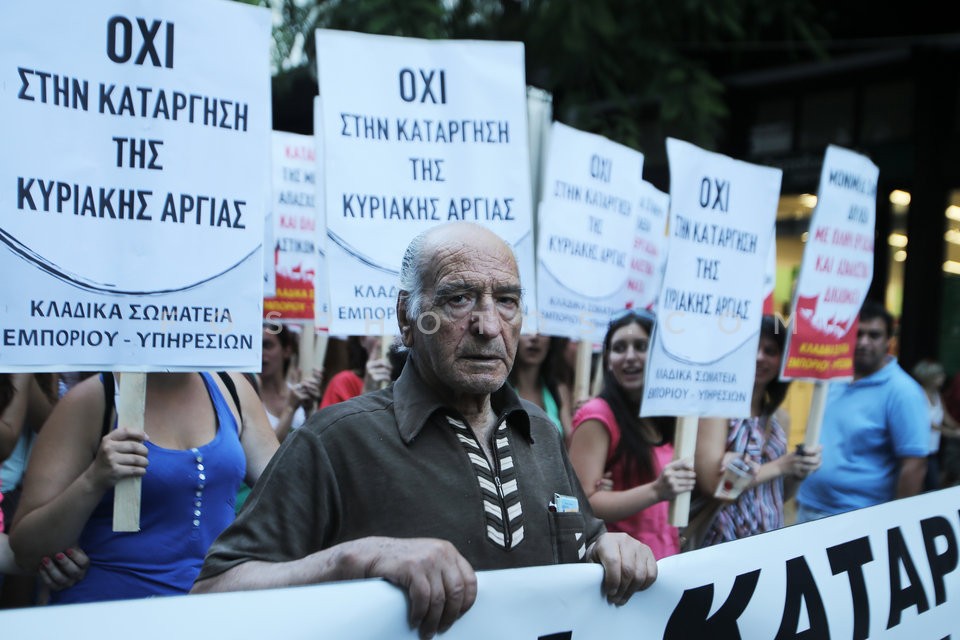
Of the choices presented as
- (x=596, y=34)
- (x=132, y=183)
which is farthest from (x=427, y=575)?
(x=596, y=34)

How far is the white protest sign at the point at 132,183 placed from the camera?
2.30m

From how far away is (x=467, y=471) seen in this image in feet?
5.91

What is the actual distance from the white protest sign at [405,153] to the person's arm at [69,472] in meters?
1.05

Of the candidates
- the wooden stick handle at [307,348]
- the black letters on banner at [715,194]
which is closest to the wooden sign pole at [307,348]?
the wooden stick handle at [307,348]

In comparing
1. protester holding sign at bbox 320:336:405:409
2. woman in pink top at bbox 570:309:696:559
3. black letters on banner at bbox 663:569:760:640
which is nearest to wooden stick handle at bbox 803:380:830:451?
woman in pink top at bbox 570:309:696:559

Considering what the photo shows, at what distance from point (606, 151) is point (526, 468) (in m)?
3.09

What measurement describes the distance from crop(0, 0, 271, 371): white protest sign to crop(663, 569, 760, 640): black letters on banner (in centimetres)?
137

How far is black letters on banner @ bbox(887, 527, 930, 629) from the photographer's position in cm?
237

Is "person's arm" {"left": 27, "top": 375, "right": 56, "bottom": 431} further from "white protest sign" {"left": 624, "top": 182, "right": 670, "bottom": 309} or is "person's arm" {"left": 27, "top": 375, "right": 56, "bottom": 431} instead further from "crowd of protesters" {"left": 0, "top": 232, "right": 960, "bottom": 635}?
"white protest sign" {"left": 624, "top": 182, "right": 670, "bottom": 309}

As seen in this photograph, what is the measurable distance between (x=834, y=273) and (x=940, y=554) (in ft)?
6.59

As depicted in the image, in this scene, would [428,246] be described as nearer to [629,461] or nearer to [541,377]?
[629,461]

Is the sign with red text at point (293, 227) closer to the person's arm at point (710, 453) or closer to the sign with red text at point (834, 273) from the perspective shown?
the person's arm at point (710, 453)

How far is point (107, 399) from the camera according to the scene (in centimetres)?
247

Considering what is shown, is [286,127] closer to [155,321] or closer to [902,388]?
[902,388]
